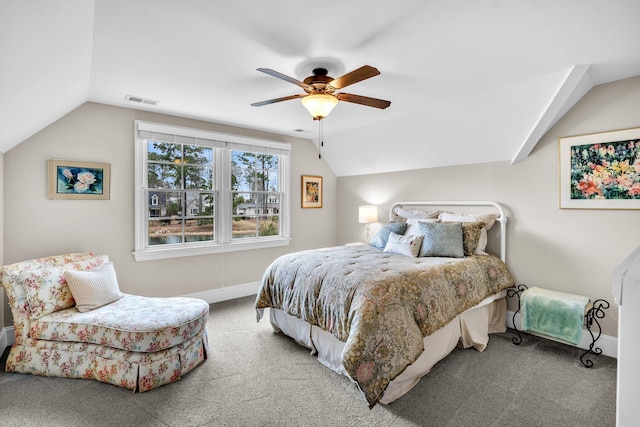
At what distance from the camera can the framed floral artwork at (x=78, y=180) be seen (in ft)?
10.1

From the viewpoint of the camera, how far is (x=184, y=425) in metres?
1.90

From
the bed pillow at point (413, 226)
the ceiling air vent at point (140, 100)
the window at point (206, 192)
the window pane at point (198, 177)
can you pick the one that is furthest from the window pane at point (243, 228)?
the bed pillow at point (413, 226)

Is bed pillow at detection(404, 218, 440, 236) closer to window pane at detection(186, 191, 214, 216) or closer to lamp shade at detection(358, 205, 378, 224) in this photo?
lamp shade at detection(358, 205, 378, 224)

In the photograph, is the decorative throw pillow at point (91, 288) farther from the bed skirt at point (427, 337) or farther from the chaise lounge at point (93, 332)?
the bed skirt at point (427, 337)

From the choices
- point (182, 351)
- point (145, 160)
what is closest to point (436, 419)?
point (182, 351)

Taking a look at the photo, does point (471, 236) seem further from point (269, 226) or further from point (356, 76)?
point (269, 226)

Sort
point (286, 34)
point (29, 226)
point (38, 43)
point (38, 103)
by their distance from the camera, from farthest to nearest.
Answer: point (29, 226) < point (38, 103) < point (286, 34) < point (38, 43)

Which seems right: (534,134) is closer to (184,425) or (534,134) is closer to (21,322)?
(184,425)

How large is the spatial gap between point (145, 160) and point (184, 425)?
2.91m

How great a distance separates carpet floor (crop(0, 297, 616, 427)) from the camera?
1945mm

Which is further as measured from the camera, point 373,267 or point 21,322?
point 373,267

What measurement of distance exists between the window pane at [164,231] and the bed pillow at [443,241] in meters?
3.00

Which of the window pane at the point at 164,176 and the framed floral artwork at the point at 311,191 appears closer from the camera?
the window pane at the point at 164,176

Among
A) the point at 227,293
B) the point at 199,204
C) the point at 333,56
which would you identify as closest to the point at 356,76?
the point at 333,56
